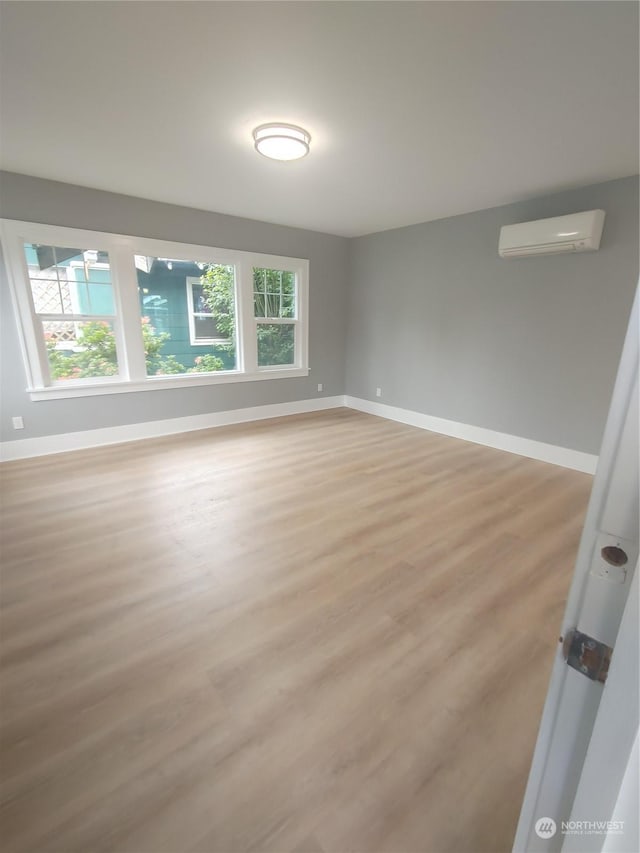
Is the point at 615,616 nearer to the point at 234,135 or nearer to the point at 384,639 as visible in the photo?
the point at 384,639

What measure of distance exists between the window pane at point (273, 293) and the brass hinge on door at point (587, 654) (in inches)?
194

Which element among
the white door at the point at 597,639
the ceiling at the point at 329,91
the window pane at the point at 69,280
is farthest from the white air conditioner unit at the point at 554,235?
the window pane at the point at 69,280

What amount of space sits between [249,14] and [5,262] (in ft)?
10.2

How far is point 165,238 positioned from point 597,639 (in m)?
4.73

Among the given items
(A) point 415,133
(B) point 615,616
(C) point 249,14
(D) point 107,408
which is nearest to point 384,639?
(B) point 615,616

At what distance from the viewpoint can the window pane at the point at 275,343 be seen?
17.0 ft

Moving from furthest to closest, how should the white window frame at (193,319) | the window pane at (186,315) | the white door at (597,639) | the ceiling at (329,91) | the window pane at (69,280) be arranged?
1. the white window frame at (193,319)
2. the window pane at (186,315)
3. the window pane at (69,280)
4. the ceiling at (329,91)
5. the white door at (597,639)

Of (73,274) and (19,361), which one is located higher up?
(73,274)

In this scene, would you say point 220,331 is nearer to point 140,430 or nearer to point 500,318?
point 140,430

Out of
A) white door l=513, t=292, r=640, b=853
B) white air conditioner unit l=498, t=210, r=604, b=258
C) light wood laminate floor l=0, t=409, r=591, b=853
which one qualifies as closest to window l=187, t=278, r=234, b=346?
light wood laminate floor l=0, t=409, r=591, b=853

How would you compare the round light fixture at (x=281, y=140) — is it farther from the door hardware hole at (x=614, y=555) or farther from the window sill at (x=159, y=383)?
the door hardware hole at (x=614, y=555)

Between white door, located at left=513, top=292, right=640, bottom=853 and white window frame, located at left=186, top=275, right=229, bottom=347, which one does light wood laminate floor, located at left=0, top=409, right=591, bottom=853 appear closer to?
white door, located at left=513, top=292, right=640, bottom=853

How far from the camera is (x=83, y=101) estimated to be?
2131 mm

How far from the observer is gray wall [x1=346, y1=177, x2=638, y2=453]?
3.36m
